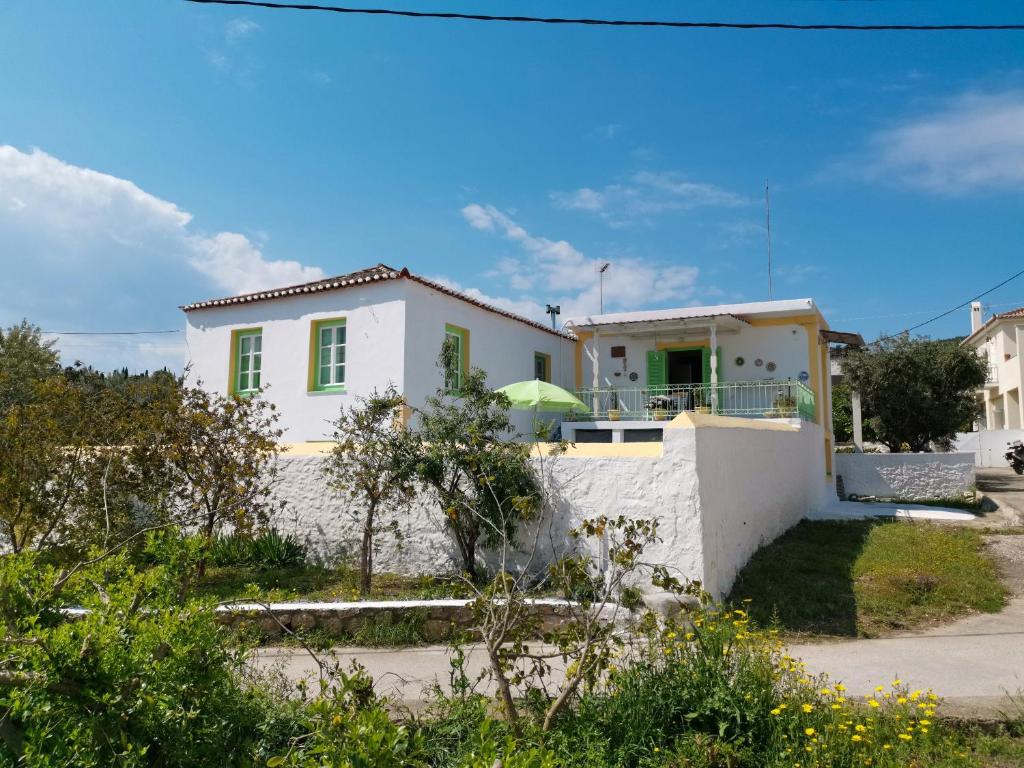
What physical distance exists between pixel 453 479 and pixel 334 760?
521 cm

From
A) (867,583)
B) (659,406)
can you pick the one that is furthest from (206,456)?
(659,406)

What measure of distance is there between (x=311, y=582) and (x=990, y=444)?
117 feet

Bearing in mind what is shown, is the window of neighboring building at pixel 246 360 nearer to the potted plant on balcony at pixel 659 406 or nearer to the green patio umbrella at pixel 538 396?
the green patio umbrella at pixel 538 396

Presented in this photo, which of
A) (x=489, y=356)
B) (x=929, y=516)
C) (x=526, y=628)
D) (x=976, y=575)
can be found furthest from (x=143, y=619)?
(x=929, y=516)

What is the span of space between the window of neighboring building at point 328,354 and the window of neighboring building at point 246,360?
5.07ft

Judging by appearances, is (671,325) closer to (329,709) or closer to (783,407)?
(783,407)

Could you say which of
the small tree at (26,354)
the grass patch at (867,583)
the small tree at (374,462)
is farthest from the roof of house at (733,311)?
the small tree at (26,354)

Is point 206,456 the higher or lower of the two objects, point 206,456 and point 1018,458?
the higher

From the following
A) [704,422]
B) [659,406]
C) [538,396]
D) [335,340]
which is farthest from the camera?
[659,406]

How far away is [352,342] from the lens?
12828 millimetres

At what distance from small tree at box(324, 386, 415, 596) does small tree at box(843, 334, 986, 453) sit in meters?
20.1

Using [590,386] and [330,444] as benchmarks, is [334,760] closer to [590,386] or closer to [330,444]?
[330,444]

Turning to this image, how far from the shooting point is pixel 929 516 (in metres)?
13.2

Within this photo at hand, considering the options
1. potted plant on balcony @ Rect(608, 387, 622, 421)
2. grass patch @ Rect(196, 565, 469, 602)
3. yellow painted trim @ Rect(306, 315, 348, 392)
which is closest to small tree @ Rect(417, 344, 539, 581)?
grass patch @ Rect(196, 565, 469, 602)
